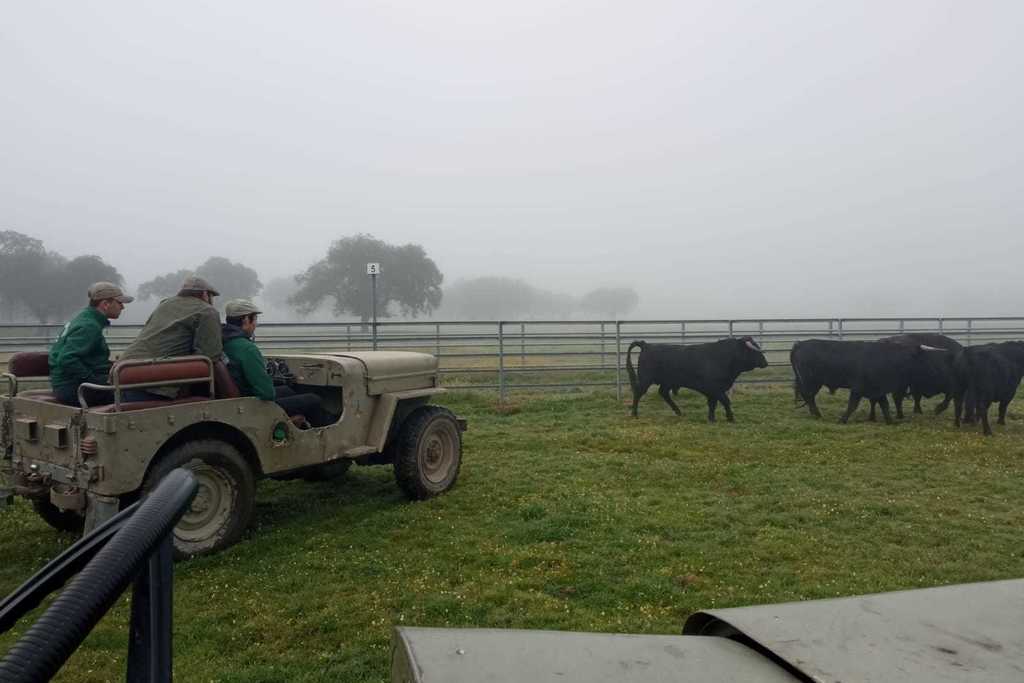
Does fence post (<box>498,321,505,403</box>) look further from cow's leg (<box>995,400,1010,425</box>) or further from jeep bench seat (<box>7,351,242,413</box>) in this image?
cow's leg (<box>995,400,1010,425</box>)

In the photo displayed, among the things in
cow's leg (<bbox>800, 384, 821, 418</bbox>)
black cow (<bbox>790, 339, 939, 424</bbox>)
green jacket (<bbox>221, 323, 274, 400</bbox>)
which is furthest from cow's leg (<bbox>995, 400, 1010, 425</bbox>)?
green jacket (<bbox>221, 323, 274, 400</bbox>)

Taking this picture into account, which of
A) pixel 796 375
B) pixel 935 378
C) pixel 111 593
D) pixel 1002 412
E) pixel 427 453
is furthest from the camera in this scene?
pixel 796 375

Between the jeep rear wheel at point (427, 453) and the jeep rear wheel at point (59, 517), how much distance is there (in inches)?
96.0

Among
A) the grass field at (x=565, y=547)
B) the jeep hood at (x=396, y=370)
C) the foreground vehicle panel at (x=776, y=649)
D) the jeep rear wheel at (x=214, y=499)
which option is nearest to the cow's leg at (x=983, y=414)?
the grass field at (x=565, y=547)

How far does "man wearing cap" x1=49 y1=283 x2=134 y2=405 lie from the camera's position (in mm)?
4930

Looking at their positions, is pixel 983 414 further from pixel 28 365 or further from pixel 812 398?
pixel 28 365

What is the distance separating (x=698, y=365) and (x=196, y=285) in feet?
26.1

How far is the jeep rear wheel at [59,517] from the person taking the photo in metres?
5.43

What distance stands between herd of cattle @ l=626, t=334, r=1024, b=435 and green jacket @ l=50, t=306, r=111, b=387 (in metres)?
7.93

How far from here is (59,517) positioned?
5.46m

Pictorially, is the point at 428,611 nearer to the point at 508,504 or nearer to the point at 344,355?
the point at 508,504

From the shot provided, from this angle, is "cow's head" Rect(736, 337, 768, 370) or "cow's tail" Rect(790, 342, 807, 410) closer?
"cow's head" Rect(736, 337, 768, 370)

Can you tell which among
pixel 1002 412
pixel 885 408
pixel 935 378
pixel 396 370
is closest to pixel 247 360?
pixel 396 370

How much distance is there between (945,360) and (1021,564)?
7.27 meters
